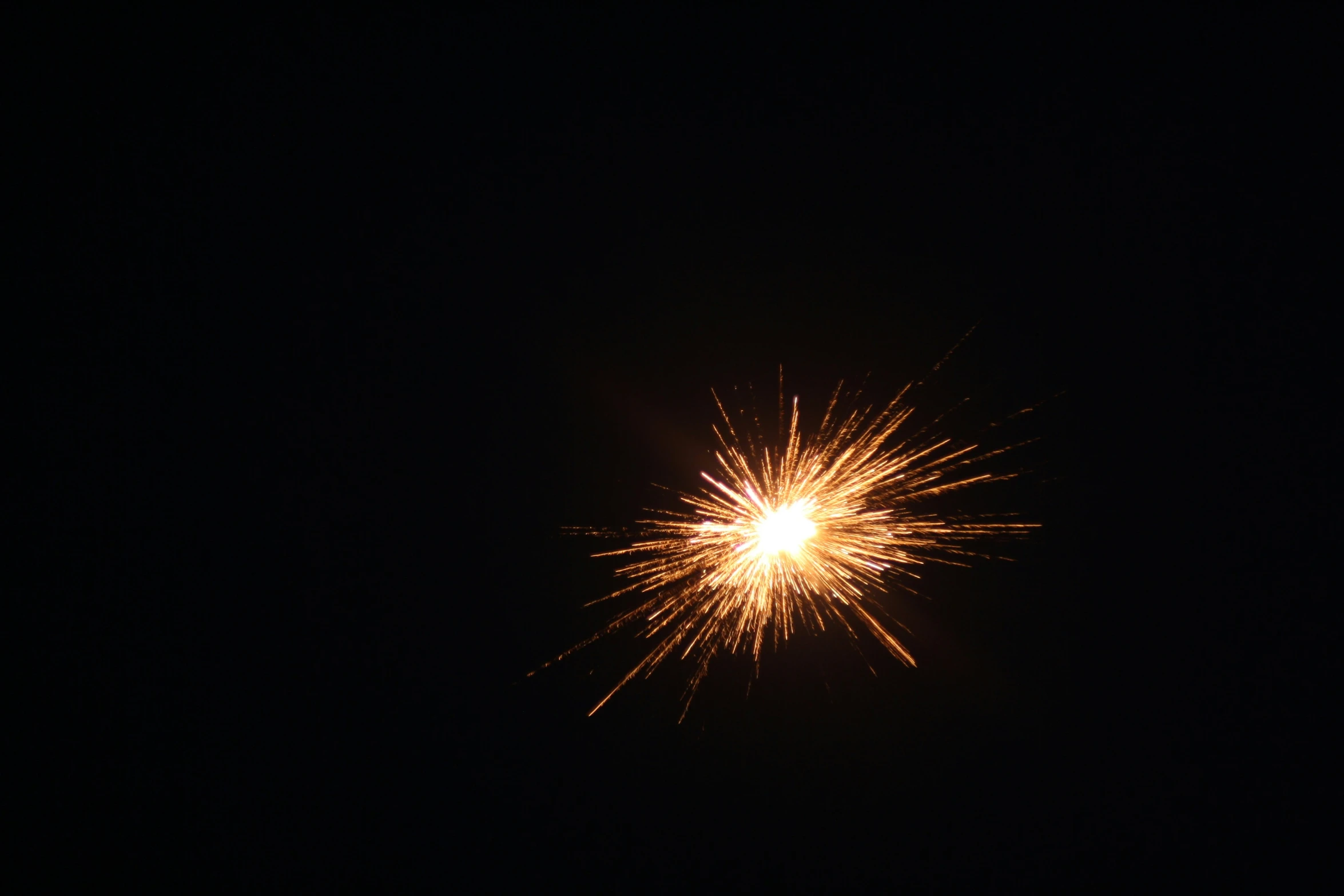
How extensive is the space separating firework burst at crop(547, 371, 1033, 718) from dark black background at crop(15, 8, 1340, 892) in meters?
0.06

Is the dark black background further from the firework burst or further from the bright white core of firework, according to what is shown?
the bright white core of firework

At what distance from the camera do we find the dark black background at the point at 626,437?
1319 mm

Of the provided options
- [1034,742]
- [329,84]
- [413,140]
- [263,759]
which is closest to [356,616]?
[263,759]

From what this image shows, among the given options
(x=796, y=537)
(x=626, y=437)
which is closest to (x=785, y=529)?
(x=796, y=537)

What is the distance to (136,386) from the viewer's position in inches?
52.4

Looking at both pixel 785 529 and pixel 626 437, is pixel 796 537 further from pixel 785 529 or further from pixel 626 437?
pixel 626 437

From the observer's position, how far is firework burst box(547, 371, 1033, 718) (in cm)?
129

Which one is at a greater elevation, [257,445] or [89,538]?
[257,445]

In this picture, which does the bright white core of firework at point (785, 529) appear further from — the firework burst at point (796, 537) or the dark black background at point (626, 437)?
the dark black background at point (626, 437)

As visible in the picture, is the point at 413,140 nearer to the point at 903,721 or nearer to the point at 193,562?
the point at 193,562

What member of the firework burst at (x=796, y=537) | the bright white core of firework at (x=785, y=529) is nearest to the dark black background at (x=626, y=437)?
the firework burst at (x=796, y=537)

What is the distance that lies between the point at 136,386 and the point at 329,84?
747 mm

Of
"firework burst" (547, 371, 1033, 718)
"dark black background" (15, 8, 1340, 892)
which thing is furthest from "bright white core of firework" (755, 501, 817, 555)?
"dark black background" (15, 8, 1340, 892)

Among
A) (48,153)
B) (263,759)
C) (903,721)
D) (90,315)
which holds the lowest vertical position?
(263,759)
